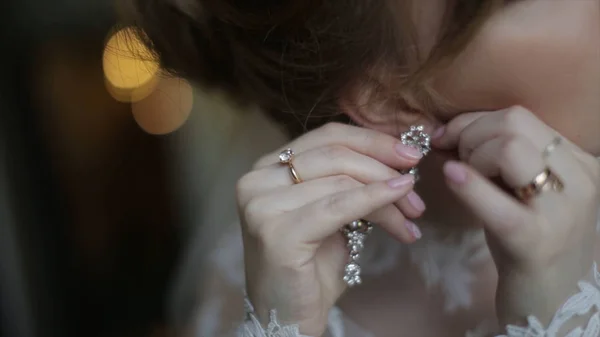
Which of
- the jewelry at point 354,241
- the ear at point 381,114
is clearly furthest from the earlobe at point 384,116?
the jewelry at point 354,241

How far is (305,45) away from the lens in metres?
0.54

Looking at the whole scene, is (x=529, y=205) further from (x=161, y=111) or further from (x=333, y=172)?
(x=161, y=111)

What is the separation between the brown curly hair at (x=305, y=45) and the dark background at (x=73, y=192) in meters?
0.32

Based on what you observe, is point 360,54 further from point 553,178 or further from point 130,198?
point 130,198

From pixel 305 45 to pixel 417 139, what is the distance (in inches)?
5.9

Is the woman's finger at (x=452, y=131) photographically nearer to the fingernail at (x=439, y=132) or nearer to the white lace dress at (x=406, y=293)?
the fingernail at (x=439, y=132)

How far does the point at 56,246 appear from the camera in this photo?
1.12 meters

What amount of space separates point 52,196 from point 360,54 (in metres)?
0.83

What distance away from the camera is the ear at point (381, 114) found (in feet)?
1.85

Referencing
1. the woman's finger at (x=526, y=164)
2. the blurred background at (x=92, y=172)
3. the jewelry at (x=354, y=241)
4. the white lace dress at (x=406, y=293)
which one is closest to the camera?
the woman's finger at (x=526, y=164)

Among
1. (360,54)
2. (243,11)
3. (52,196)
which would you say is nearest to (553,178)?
(360,54)

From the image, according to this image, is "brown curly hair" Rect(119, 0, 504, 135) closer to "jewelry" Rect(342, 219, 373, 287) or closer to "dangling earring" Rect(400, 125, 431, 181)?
"dangling earring" Rect(400, 125, 431, 181)

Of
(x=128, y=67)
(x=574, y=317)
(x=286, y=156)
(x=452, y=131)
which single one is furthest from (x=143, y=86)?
(x=574, y=317)

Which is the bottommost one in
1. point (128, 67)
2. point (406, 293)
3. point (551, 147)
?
point (406, 293)
